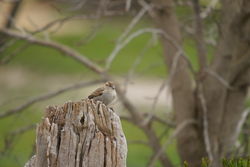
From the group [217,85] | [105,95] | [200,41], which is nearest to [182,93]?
[217,85]

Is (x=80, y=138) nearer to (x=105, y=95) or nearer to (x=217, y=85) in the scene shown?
(x=105, y=95)

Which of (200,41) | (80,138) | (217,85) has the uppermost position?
(200,41)

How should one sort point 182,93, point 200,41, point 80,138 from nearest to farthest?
point 80,138, point 200,41, point 182,93

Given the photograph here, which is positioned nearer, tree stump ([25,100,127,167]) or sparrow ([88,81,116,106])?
tree stump ([25,100,127,167])

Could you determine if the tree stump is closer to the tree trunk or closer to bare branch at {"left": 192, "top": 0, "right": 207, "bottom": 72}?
the tree trunk

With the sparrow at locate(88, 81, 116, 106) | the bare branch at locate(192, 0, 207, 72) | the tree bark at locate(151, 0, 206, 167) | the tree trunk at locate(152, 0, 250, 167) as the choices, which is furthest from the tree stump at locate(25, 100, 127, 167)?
the tree bark at locate(151, 0, 206, 167)

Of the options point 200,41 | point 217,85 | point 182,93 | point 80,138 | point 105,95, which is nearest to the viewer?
point 80,138

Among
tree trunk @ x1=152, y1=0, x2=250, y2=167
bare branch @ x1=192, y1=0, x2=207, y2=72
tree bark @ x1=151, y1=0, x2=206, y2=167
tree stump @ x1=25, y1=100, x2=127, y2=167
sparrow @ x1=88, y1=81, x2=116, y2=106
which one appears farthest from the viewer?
tree bark @ x1=151, y1=0, x2=206, y2=167

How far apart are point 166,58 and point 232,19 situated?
136 cm

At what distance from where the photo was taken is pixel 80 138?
4.74 metres

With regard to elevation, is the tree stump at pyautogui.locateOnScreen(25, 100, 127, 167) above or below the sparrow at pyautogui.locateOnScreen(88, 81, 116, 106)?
below

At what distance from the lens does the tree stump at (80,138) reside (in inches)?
185

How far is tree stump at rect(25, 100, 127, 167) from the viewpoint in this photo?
4.71m

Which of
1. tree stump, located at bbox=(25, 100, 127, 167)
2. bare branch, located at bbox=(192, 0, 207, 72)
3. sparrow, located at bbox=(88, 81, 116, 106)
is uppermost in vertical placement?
bare branch, located at bbox=(192, 0, 207, 72)
